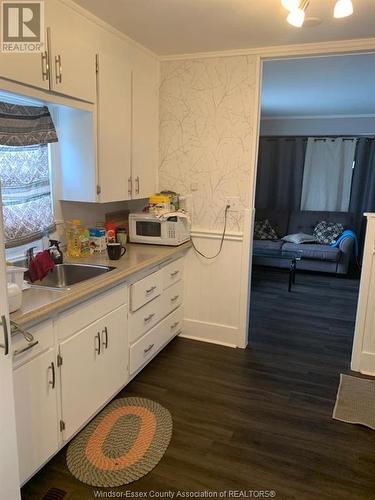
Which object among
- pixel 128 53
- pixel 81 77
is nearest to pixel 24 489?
pixel 81 77

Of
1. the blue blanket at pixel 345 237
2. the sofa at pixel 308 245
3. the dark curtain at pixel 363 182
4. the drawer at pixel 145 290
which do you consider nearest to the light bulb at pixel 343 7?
the drawer at pixel 145 290

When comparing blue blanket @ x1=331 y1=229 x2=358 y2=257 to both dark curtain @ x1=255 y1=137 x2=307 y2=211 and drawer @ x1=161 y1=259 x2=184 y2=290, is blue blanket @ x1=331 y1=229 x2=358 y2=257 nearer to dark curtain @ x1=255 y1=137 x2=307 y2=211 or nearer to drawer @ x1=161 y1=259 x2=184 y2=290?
dark curtain @ x1=255 y1=137 x2=307 y2=211

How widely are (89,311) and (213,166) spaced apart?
172 cm

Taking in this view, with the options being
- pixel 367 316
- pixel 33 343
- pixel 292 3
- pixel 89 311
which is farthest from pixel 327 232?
pixel 33 343

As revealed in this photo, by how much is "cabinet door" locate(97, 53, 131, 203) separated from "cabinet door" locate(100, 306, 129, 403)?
85cm

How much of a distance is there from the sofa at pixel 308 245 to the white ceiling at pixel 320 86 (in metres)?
1.67

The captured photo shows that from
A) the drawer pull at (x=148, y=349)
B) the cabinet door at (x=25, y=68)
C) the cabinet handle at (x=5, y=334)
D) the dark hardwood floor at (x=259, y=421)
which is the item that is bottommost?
the dark hardwood floor at (x=259, y=421)

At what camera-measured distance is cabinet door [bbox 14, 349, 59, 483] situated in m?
1.69

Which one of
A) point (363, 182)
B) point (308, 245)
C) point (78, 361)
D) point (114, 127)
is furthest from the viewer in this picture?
point (363, 182)

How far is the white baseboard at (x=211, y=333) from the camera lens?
11.2 feet

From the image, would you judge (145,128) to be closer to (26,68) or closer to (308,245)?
(26,68)

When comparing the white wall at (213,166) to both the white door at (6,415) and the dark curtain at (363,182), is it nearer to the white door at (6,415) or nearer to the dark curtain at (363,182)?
the white door at (6,415)

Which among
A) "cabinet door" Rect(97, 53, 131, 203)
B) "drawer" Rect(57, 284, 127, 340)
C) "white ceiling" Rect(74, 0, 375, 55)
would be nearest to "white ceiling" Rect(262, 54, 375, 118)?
"white ceiling" Rect(74, 0, 375, 55)

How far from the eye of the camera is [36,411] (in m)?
1.78
